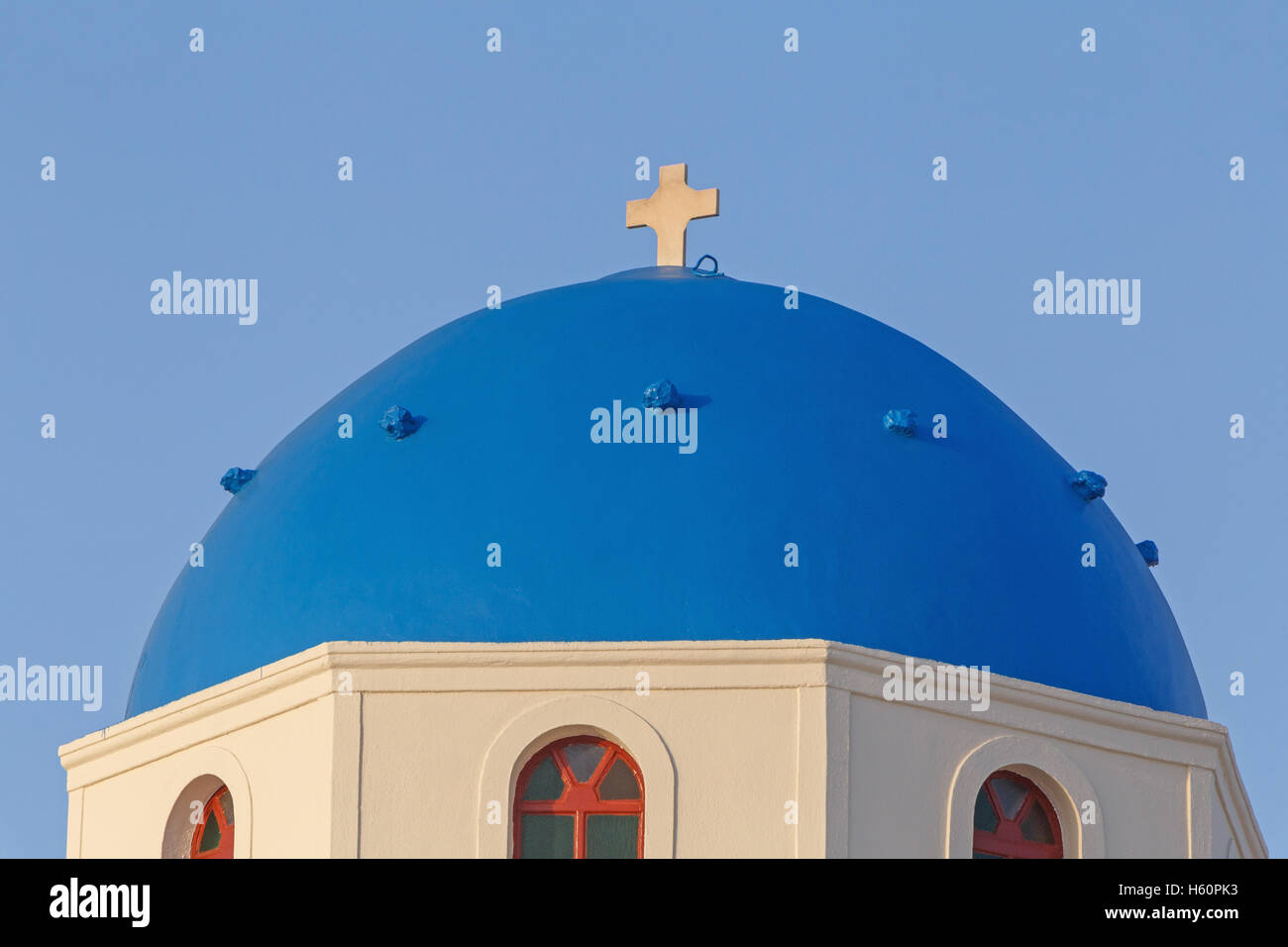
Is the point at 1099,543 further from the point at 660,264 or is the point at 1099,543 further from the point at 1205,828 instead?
the point at 660,264

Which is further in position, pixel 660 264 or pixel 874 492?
pixel 660 264

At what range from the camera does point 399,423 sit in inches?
931

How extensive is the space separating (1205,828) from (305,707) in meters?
6.50

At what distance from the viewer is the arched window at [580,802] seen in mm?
22016

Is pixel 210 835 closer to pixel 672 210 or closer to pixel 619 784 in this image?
pixel 619 784

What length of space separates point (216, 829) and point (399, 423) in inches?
126

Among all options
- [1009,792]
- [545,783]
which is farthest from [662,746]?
[1009,792]

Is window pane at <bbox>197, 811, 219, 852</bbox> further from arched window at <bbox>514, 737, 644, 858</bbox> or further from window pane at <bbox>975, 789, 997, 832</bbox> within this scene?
window pane at <bbox>975, 789, 997, 832</bbox>

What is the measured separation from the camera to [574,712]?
866 inches

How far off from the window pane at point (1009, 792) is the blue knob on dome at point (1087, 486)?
274 centimetres

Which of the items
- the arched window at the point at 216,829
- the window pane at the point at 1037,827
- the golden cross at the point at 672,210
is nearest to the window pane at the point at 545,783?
the arched window at the point at 216,829

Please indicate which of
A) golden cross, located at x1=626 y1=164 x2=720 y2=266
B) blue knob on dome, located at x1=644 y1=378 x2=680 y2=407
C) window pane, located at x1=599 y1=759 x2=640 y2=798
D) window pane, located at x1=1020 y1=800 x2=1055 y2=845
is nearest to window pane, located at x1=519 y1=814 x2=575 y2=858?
window pane, located at x1=599 y1=759 x2=640 y2=798

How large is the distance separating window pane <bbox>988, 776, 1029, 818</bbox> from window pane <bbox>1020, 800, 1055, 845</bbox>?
10 centimetres
